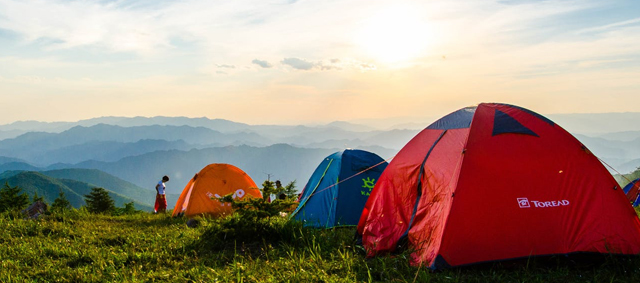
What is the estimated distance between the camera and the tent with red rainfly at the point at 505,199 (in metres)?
5.91

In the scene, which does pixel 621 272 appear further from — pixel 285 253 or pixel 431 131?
pixel 285 253

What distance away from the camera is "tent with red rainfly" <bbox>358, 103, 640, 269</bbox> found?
5.91 meters

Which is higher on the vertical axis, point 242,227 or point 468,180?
point 468,180

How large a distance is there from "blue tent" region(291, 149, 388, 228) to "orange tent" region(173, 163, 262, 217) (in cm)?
334

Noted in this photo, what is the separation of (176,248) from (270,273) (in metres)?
2.54

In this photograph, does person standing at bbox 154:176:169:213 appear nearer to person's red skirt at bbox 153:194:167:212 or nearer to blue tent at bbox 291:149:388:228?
person's red skirt at bbox 153:194:167:212

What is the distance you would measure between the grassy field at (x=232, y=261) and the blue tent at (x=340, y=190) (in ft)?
2.25

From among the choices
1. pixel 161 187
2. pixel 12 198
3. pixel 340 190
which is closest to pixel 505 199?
pixel 340 190

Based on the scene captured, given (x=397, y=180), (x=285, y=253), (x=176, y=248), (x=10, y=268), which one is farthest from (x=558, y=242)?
(x=10, y=268)

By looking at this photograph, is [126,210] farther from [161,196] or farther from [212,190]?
[212,190]

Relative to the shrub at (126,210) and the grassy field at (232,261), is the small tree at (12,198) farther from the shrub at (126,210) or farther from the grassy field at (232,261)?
the grassy field at (232,261)

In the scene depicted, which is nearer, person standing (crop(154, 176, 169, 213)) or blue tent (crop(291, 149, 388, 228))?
blue tent (crop(291, 149, 388, 228))

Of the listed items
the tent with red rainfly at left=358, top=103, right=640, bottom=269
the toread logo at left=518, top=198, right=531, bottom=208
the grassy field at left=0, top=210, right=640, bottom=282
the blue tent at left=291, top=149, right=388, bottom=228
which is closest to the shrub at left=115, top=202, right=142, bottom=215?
the grassy field at left=0, top=210, right=640, bottom=282

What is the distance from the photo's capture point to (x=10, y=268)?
6.50 metres
